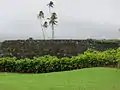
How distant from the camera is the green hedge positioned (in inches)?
859

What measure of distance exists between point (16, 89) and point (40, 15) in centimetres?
4027

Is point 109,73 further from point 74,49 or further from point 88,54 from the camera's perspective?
point 74,49

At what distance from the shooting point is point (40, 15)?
51.2 m

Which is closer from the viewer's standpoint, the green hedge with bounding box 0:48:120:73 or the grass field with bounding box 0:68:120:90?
the grass field with bounding box 0:68:120:90

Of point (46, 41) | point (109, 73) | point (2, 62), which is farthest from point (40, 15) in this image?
point (109, 73)

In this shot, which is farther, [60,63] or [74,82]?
[60,63]

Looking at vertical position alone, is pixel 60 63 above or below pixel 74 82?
below

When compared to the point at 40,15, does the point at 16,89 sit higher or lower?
lower

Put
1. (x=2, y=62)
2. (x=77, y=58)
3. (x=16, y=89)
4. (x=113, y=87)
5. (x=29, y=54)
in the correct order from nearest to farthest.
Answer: (x=16, y=89) < (x=113, y=87) < (x=77, y=58) < (x=2, y=62) < (x=29, y=54)

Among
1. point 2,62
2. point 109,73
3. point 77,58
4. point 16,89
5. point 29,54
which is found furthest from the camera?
point 29,54

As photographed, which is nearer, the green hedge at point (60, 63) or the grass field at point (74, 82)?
the grass field at point (74, 82)

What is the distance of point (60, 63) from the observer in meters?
22.3

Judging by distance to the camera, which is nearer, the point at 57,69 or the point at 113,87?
the point at 113,87

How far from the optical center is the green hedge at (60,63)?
21812 mm
